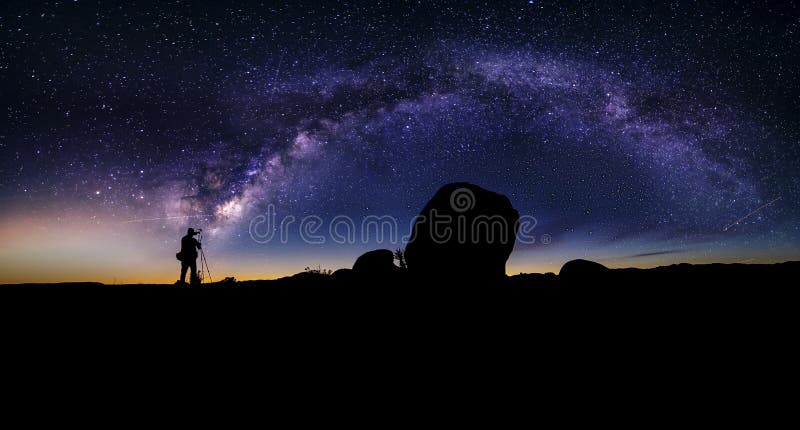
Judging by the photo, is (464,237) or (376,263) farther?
(376,263)

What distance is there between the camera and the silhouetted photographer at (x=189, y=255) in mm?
10086

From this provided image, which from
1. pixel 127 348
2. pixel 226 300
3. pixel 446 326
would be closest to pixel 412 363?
pixel 446 326

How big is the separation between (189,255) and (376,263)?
19.2ft

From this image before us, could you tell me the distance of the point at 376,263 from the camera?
1190cm

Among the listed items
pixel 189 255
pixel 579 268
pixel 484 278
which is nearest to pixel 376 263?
pixel 484 278

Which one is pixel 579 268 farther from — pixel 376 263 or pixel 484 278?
pixel 376 263

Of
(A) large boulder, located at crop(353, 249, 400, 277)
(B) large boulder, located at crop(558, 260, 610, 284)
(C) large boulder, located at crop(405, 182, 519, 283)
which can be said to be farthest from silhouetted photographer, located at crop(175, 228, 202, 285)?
(B) large boulder, located at crop(558, 260, 610, 284)

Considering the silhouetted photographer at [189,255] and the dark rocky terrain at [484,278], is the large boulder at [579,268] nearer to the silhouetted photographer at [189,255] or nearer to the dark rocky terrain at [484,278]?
the dark rocky terrain at [484,278]

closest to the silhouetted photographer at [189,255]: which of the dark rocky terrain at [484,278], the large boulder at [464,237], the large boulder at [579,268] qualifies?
the dark rocky terrain at [484,278]

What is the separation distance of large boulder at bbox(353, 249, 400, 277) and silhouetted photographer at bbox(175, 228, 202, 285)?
493cm

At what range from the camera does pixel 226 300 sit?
233 inches

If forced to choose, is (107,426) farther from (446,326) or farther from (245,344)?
(446,326)

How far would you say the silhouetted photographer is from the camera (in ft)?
33.1

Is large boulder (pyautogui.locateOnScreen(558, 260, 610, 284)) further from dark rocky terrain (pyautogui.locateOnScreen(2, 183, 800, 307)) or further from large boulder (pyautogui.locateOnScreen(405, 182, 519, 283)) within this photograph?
large boulder (pyautogui.locateOnScreen(405, 182, 519, 283))
